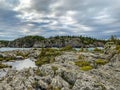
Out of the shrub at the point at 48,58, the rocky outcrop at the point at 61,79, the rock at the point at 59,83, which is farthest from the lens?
the shrub at the point at 48,58

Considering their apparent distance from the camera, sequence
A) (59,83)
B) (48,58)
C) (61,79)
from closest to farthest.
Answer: (59,83)
(61,79)
(48,58)

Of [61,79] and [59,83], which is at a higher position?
[61,79]

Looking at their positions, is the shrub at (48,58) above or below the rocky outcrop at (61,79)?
below

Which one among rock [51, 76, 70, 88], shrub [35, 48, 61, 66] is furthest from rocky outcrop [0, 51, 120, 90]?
shrub [35, 48, 61, 66]

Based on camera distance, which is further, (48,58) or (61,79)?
(48,58)

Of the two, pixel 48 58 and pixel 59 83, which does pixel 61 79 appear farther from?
pixel 48 58

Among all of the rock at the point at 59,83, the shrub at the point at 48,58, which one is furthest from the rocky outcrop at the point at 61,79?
the shrub at the point at 48,58

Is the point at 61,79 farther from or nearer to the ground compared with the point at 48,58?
farther from the ground

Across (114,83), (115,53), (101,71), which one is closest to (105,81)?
(114,83)

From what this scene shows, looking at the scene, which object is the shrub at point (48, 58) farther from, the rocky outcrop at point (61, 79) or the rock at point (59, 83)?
the rock at point (59, 83)

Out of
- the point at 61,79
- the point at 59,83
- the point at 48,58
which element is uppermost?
the point at 61,79

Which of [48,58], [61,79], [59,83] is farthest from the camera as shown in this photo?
[48,58]

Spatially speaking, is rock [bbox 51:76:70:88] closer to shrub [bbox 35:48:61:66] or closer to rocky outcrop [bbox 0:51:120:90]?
rocky outcrop [bbox 0:51:120:90]

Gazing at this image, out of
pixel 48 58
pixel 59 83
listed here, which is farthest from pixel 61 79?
pixel 48 58
